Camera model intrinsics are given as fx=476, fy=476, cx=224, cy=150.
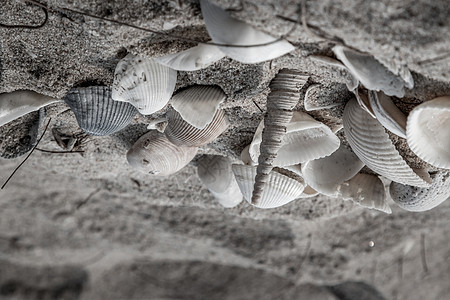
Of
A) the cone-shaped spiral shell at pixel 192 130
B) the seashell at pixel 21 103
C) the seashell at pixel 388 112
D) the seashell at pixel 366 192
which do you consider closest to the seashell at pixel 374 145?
the seashell at pixel 388 112

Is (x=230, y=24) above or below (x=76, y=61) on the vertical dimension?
above

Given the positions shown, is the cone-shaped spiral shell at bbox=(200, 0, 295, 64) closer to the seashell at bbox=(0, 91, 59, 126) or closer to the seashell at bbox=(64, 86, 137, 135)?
the seashell at bbox=(64, 86, 137, 135)

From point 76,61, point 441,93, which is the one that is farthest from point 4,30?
point 441,93

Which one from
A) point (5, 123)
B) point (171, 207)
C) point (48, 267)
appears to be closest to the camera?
point (5, 123)

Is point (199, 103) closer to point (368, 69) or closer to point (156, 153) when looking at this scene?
point (156, 153)

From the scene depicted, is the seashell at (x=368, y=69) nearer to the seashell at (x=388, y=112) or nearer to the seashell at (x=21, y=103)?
the seashell at (x=388, y=112)

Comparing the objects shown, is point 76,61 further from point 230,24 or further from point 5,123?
point 230,24

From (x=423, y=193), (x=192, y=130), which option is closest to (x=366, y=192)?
(x=423, y=193)
